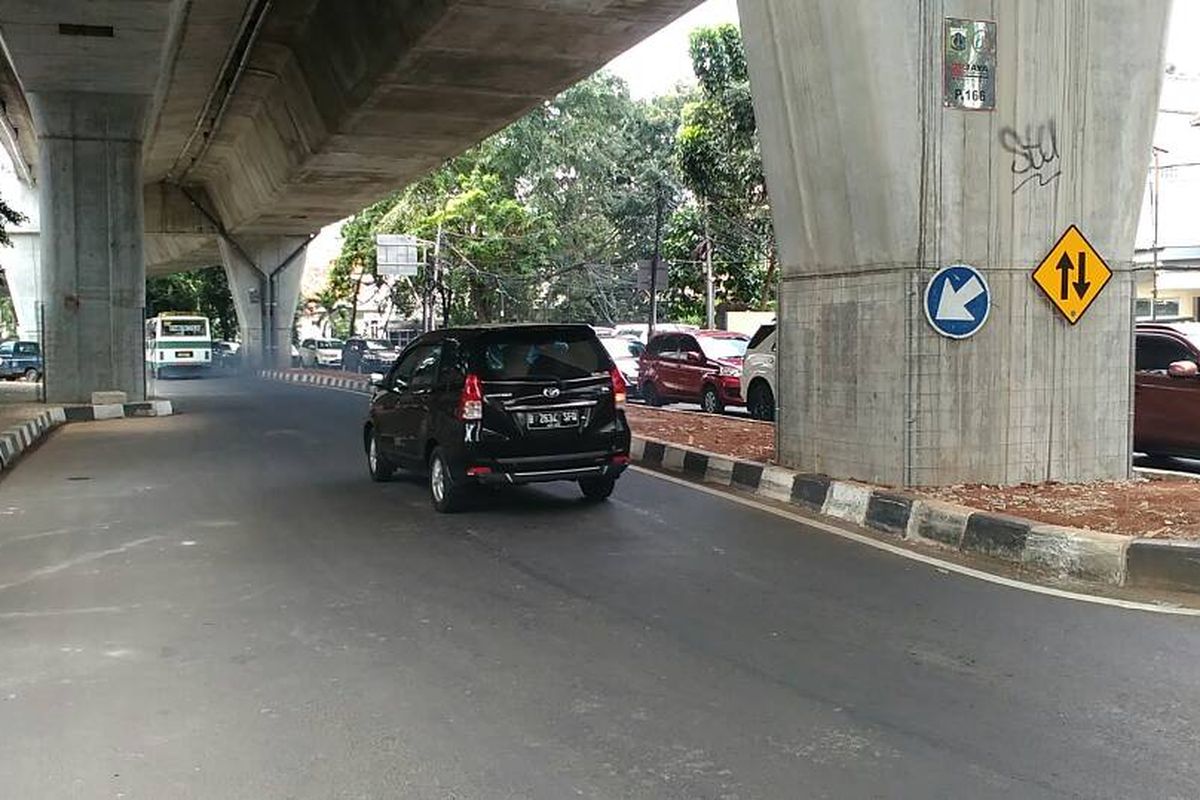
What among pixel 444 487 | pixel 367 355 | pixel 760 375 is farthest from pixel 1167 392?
pixel 367 355

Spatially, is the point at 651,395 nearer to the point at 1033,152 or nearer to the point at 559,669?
the point at 1033,152

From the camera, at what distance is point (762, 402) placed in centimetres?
1742

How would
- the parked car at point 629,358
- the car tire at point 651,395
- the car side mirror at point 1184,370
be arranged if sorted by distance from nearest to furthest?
the car side mirror at point 1184,370, the car tire at point 651,395, the parked car at point 629,358

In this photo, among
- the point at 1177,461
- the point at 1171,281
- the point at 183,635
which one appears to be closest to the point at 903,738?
the point at 183,635

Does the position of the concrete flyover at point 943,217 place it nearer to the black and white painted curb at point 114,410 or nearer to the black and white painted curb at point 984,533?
the black and white painted curb at point 984,533

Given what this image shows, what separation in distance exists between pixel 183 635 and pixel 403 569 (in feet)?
5.81

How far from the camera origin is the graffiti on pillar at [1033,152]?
9.02m

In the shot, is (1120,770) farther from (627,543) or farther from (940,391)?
(940,391)

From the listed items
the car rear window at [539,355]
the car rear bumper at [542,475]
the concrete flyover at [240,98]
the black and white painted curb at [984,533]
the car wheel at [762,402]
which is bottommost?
the black and white painted curb at [984,533]

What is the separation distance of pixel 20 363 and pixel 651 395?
2844 cm

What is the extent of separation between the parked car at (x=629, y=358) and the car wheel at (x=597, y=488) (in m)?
12.0

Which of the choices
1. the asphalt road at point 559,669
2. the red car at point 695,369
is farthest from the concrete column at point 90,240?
the asphalt road at point 559,669

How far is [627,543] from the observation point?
26.8 feet

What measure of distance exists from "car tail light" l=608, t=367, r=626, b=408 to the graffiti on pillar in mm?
3614
